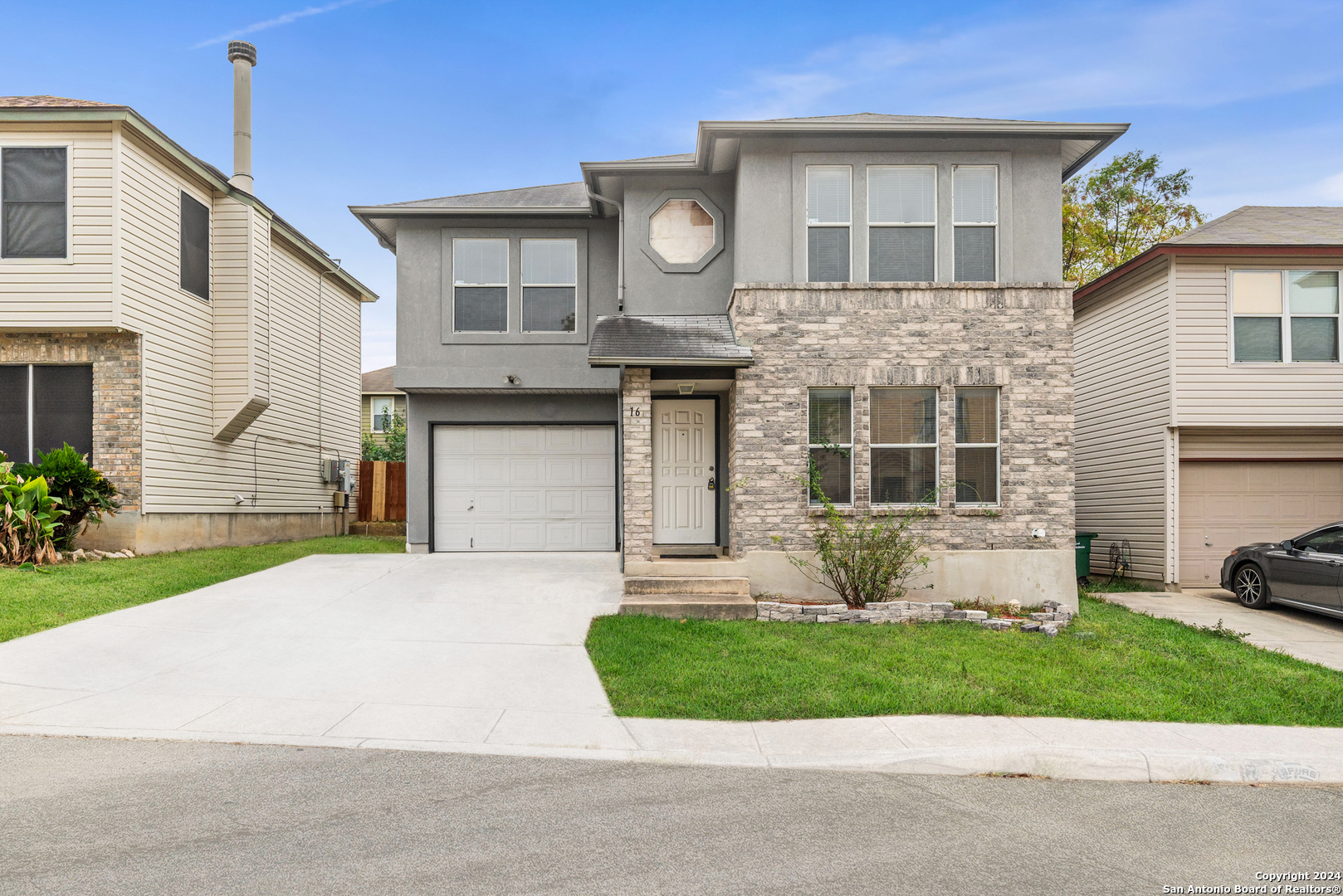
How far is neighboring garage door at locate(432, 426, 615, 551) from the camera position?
15234mm

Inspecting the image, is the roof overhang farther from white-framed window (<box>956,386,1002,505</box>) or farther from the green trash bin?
the green trash bin

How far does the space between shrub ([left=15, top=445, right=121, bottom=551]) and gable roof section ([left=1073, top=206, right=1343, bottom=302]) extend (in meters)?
16.4

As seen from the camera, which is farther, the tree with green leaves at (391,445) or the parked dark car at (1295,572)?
the tree with green leaves at (391,445)

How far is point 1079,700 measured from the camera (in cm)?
677

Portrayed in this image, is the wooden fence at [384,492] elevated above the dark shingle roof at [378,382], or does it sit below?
A: below

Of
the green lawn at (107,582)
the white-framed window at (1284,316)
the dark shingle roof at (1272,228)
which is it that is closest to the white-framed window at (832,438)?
the dark shingle roof at (1272,228)

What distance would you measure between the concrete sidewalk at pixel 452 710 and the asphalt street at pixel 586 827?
22 centimetres

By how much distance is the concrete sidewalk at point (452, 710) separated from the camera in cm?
548

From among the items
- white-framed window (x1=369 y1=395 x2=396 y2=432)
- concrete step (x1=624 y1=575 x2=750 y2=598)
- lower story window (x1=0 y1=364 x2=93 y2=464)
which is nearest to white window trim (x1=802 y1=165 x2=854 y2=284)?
concrete step (x1=624 y1=575 x2=750 y2=598)

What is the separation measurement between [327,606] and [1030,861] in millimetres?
8244

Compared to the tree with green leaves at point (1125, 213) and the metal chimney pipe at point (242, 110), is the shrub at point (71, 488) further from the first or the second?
the tree with green leaves at point (1125, 213)

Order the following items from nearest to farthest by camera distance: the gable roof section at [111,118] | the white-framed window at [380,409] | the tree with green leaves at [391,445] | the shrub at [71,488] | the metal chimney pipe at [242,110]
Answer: the shrub at [71,488], the gable roof section at [111,118], the metal chimney pipe at [242,110], the tree with green leaves at [391,445], the white-framed window at [380,409]

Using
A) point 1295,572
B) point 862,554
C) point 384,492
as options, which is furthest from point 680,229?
point 384,492

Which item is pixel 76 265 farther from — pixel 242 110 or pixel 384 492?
pixel 384 492
